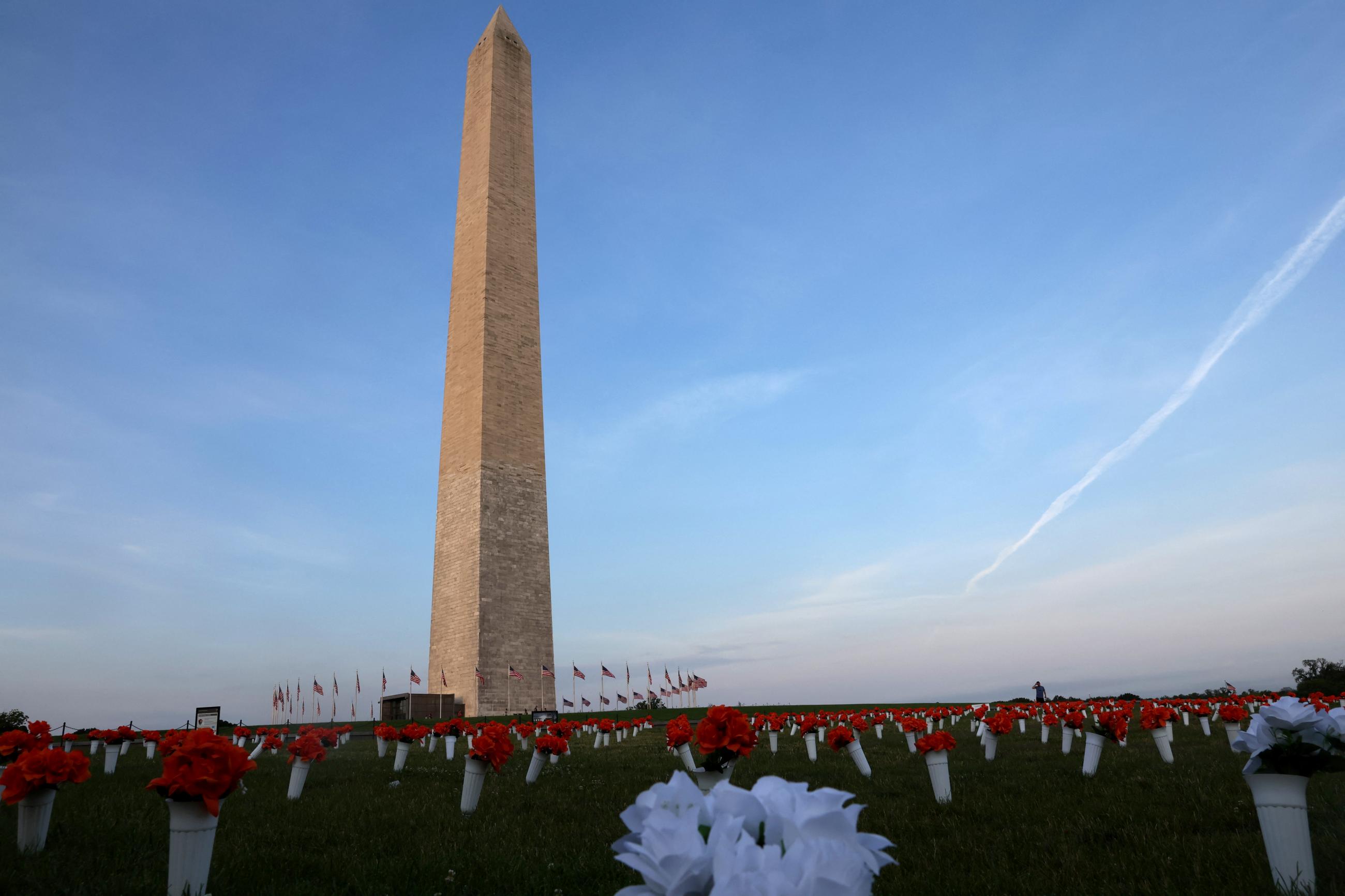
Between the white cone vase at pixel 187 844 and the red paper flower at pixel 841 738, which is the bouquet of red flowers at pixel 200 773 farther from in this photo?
the red paper flower at pixel 841 738

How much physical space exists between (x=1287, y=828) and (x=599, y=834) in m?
5.05

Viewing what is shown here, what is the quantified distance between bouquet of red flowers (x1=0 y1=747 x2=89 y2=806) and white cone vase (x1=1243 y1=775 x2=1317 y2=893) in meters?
7.80

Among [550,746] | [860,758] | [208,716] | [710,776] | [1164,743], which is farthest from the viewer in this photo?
[208,716]

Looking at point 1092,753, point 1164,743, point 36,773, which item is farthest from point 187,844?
point 1164,743

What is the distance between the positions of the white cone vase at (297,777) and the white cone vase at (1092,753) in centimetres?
964

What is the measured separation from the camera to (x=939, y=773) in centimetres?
872

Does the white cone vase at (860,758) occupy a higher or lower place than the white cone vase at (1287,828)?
lower

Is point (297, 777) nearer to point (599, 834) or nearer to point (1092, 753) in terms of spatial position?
point (599, 834)

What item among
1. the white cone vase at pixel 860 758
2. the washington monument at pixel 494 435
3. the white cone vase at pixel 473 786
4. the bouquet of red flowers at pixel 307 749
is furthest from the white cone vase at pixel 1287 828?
the washington monument at pixel 494 435

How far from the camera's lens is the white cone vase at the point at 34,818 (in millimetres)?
6438

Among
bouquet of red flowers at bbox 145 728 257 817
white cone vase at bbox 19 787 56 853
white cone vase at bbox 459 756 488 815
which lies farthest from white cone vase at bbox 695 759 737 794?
white cone vase at bbox 19 787 56 853

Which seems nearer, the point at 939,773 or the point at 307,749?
the point at 939,773

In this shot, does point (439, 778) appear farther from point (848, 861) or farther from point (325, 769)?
point (848, 861)

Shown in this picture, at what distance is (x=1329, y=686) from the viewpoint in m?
32.3
